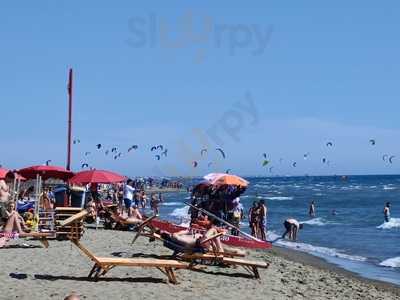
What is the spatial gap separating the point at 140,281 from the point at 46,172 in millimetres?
8053

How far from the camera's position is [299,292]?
11.4 m

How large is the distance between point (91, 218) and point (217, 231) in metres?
9.11

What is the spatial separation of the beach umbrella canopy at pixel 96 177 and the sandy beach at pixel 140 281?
2814mm

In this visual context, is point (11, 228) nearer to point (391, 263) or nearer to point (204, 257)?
point (204, 257)

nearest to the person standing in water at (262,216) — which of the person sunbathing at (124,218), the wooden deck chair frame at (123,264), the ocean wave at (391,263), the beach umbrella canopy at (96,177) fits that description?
the ocean wave at (391,263)

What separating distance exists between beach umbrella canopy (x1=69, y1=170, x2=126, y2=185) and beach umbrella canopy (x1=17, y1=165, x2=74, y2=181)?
0.30 meters

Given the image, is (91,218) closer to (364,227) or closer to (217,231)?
(217,231)

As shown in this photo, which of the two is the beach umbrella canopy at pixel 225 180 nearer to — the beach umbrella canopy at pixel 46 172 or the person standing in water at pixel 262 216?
the person standing in water at pixel 262 216

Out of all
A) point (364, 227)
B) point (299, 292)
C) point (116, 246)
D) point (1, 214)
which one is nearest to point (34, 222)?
point (1, 214)

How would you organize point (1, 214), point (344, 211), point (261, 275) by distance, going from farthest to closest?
point (344, 211)
point (1, 214)
point (261, 275)

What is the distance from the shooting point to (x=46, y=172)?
17516 millimetres

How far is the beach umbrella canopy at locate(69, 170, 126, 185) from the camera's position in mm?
17859

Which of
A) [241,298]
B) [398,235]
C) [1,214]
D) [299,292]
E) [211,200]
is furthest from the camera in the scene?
[398,235]

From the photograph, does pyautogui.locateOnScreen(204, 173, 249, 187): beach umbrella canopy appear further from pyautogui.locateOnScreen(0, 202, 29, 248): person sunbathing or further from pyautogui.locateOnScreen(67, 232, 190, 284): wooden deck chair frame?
pyautogui.locateOnScreen(67, 232, 190, 284): wooden deck chair frame
